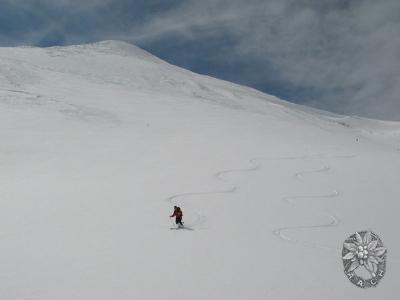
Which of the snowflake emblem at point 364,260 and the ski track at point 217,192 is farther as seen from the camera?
the ski track at point 217,192

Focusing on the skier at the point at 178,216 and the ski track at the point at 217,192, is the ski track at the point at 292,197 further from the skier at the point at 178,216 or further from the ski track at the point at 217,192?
the skier at the point at 178,216

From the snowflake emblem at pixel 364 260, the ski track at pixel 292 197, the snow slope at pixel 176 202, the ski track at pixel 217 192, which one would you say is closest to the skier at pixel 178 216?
the snow slope at pixel 176 202

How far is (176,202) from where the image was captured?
16.5 metres

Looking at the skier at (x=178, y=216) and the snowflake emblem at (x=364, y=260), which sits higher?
the skier at (x=178, y=216)

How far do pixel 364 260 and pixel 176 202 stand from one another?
755 centimetres

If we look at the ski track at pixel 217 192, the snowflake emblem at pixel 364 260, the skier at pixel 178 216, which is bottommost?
the snowflake emblem at pixel 364 260

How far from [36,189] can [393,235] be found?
12.0 m

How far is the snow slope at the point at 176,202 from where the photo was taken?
364 inches

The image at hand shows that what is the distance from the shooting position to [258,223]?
13.9 meters

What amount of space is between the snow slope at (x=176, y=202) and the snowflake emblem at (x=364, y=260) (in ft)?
0.70

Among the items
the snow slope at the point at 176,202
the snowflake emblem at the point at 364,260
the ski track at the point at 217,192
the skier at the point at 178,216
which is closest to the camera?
the snow slope at the point at 176,202

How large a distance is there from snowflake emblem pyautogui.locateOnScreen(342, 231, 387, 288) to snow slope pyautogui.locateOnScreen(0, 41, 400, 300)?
8.3 inches

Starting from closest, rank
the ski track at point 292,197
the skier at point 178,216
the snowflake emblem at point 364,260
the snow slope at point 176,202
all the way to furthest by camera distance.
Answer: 1. the snow slope at point 176,202
2. the snowflake emblem at point 364,260
3. the ski track at point 292,197
4. the skier at point 178,216

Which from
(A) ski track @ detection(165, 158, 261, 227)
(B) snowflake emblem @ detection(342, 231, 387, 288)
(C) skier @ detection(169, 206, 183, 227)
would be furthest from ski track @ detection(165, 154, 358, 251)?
(C) skier @ detection(169, 206, 183, 227)
